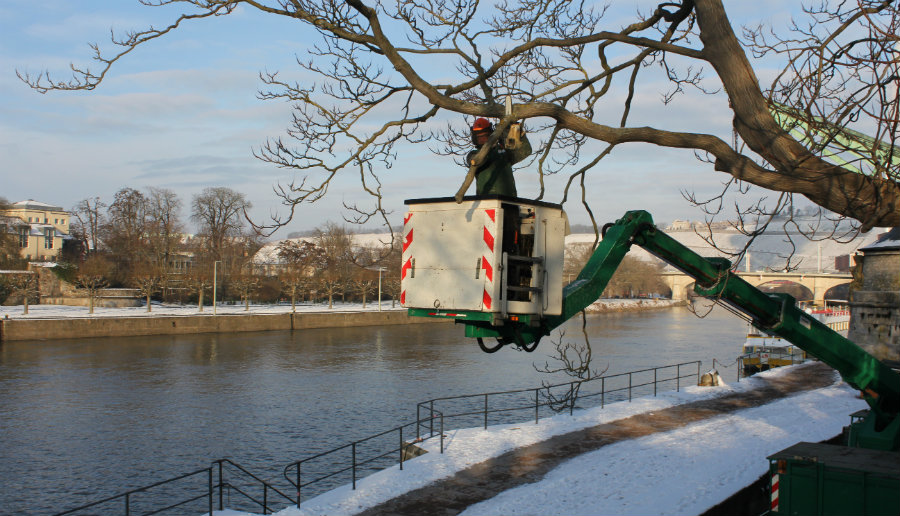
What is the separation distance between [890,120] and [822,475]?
492 centimetres

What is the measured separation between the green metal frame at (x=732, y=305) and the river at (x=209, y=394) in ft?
43.9

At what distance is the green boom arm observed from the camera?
7.39 metres

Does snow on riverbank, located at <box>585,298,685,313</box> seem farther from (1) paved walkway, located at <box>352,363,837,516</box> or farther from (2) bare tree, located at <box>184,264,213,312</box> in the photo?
(1) paved walkway, located at <box>352,363,837,516</box>

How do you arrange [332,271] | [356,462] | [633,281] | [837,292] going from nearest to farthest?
[356,462] → [332,271] → [837,292] → [633,281]

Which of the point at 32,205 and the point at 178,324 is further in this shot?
the point at 32,205

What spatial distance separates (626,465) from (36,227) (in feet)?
375

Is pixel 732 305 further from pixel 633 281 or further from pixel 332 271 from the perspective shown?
pixel 633 281

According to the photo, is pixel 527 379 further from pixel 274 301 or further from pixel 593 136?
pixel 274 301

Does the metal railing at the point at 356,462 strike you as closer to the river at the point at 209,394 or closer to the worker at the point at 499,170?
the river at the point at 209,394

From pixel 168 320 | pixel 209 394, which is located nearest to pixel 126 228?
pixel 168 320

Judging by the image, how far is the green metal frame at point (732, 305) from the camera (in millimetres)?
6191

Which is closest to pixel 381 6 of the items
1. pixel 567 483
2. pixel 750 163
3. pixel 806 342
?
pixel 750 163

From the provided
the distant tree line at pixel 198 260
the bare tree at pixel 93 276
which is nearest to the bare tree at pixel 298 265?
the distant tree line at pixel 198 260

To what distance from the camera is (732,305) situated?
9.48 m
